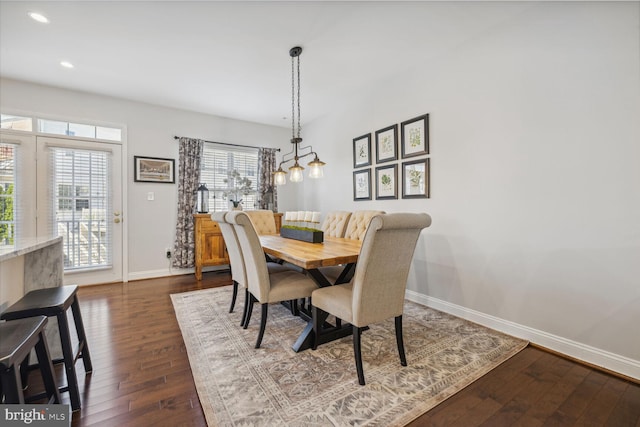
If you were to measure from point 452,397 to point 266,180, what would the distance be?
419cm

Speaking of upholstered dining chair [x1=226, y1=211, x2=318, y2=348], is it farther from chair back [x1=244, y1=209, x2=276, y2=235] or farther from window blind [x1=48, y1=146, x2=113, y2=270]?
window blind [x1=48, y1=146, x2=113, y2=270]

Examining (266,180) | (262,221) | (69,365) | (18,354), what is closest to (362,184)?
(262,221)

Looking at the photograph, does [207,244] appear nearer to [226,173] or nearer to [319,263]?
[226,173]

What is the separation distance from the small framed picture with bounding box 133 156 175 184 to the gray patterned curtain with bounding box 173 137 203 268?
140 mm

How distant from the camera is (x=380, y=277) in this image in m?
1.62

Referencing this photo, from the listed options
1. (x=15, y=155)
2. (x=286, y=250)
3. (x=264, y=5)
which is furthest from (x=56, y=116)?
(x=286, y=250)

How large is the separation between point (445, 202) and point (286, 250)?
1.72 m

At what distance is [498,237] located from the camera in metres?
2.34

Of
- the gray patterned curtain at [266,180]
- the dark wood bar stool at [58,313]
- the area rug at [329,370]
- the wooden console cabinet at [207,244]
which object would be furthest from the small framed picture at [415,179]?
the dark wood bar stool at [58,313]

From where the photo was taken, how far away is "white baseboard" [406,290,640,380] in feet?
5.68

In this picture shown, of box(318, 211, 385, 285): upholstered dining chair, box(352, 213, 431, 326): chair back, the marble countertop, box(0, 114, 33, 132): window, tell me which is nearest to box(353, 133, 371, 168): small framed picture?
box(318, 211, 385, 285): upholstered dining chair

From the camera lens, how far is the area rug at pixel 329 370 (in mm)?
1383

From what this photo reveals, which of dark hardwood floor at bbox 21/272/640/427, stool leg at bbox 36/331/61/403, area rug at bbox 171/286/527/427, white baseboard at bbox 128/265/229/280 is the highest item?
stool leg at bbox 36/331/61/403

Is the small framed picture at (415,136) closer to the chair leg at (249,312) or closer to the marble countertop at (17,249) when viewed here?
the chair leg at (249,312)
